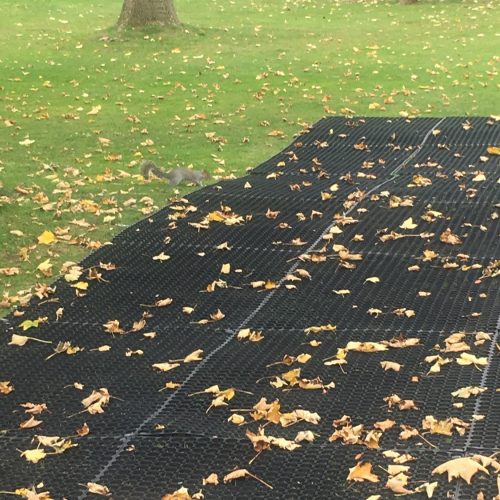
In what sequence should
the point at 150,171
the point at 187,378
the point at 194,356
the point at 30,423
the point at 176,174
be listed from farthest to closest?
1. the point at 150,171
2. the point at 176,174
3. the point at 194,356
4. the point at 187,378
5. the point at 30,423

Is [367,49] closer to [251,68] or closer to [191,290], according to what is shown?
[251,68]

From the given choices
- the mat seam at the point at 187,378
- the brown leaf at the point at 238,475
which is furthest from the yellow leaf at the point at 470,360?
the brown leaf at the point at 238,475

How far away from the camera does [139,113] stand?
13.6m

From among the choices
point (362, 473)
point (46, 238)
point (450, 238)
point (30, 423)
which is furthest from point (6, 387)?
point (450, 238)

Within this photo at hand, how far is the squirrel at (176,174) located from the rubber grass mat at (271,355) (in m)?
0.76

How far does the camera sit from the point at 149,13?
19484 millimetres

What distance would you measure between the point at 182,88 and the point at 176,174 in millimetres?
5805

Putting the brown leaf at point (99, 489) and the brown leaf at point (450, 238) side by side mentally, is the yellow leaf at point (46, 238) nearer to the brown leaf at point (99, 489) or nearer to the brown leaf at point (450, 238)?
the brown leaf at point (450, 238)

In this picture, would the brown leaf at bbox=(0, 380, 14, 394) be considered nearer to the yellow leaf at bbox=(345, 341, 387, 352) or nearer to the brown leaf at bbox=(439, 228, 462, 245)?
the yellow leaf at bbox=(345, 341, 387, 352)

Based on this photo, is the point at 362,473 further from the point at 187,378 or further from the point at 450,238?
the point at 450,238

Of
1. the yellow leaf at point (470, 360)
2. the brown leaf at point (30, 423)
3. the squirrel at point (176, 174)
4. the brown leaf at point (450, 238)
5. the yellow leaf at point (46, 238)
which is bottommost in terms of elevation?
the yellow leaf at point (46, 238)

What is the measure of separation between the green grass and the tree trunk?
32 centimetres

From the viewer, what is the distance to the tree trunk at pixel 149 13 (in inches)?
763

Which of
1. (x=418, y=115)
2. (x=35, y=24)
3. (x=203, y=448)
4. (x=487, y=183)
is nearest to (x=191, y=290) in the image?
(x=203, y=448)
